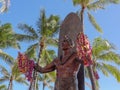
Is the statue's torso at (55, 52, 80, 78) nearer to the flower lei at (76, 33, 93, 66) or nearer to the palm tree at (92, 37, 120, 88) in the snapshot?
the flower lei at (76, 33, 93, 66)

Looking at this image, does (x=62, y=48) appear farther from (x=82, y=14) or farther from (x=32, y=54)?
(x=32, y=54)

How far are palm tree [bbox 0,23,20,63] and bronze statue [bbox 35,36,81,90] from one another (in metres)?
14.6

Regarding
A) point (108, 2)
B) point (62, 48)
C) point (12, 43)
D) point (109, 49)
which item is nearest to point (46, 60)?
point (12, 43)

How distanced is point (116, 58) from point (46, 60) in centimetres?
500

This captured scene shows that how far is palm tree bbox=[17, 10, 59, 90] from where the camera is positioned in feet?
74.5

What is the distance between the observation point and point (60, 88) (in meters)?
7.41

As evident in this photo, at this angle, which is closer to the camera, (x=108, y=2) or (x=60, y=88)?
(x=60, y=88)

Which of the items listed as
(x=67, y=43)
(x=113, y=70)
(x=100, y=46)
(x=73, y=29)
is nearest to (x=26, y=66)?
(x=67, y=43)

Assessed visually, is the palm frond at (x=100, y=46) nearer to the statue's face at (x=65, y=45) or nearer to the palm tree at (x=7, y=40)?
the palm tree at (x=7, y=40)

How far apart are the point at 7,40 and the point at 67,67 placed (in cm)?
1523

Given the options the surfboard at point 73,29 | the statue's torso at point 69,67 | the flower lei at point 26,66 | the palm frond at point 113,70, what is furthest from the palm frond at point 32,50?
the statue's torso at point 69,67

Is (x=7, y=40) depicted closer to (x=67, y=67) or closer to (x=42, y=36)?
(x=42, y=36)

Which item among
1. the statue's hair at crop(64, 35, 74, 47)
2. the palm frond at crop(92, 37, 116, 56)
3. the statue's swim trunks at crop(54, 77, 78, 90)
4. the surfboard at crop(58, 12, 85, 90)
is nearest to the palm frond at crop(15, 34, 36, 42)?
the palm frond at crop(92, 37, 116, 56)

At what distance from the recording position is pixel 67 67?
7531mm
